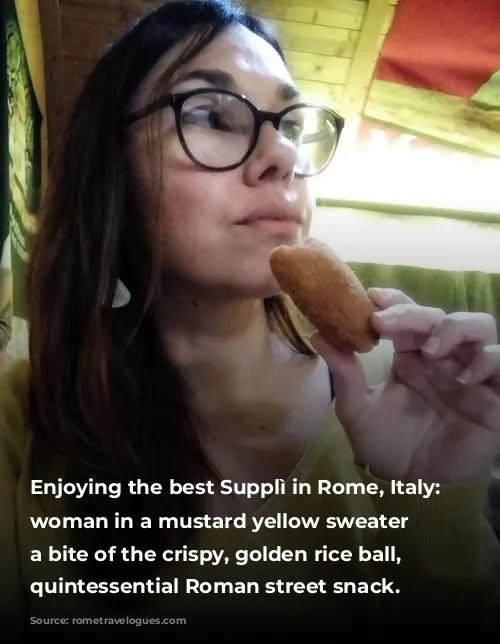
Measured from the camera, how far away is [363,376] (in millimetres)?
512

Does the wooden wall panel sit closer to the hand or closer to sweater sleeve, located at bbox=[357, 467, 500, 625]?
the hand

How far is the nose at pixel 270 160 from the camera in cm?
54

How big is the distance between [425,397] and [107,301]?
0.31 m

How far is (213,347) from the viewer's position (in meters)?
0.62

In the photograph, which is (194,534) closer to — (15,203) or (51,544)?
(51,544)

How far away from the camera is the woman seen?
1.70ft

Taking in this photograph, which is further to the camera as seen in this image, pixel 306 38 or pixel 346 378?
pixel 306 38

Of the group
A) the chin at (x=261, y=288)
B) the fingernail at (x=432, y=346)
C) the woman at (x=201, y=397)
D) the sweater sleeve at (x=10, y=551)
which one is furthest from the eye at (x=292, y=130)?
the sweater sleeve at (x=10, y=551)

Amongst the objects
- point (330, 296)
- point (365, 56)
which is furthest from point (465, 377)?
point (365, 56)

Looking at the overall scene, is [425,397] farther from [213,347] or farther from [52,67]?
[52,67]

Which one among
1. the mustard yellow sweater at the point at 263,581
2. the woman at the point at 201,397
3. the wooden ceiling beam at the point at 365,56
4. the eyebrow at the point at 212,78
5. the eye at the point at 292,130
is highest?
the wooden ceiling beam at the point at 365,56

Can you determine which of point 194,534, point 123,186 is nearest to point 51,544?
point 194,534

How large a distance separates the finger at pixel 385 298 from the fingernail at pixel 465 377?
0.22 feet

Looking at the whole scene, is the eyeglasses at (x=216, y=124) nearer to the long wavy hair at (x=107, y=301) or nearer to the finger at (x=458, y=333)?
the long wavy hair at (x=107, y=301)
